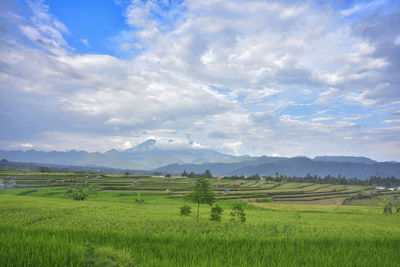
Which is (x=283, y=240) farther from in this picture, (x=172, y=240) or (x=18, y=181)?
(x=18, y=181)

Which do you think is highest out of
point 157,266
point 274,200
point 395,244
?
point 157,266

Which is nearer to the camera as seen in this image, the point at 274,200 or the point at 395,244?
the point at 395,244

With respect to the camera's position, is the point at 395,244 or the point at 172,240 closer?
the point at 172,240

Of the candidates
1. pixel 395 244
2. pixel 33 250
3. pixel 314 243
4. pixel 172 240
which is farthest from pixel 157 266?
pixel 395 244

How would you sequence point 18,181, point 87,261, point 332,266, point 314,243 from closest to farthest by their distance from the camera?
point 87,261, point 332,266, point 314,243, point 18,181

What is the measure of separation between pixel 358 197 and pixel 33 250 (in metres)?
135

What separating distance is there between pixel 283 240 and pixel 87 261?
238 inches

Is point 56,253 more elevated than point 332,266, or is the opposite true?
point 56,253

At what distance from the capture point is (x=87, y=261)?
11.9 ft

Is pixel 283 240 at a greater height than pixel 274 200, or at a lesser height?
greater

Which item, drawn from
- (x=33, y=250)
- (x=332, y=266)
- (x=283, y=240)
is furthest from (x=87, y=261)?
(x=283, y=240)

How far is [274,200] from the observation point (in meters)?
96.8

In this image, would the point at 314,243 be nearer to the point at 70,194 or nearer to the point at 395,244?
the point at 395,244

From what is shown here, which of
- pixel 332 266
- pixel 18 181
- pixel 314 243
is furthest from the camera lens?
pixel 18 181
